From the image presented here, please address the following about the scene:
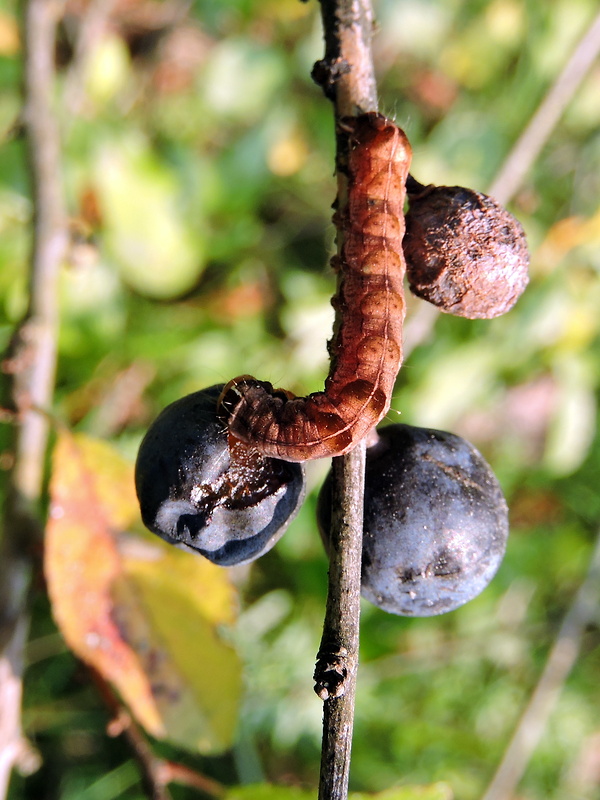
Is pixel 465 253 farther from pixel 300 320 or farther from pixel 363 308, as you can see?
pixel 300 320

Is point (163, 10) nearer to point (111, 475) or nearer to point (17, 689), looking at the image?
point (111, 475)

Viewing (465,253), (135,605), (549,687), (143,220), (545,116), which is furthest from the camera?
(549,687)

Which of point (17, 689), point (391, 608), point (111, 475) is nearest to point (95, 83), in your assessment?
point (111, 475)

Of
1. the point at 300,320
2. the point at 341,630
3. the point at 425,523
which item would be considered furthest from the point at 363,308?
the point at 300,320

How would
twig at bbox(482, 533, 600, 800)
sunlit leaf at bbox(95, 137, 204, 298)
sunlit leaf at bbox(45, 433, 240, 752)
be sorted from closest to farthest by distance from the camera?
sunlit leaf at bbox(45, 433, 240, 752), sunlit leaf at bbox(95, 137, 204, 298), twig at bbox(482, 533, 600, 800)

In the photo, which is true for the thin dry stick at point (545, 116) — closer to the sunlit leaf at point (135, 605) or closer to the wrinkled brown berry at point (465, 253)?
the wrinkled brown berry at point (465, 253)

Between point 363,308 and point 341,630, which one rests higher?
point 363,308

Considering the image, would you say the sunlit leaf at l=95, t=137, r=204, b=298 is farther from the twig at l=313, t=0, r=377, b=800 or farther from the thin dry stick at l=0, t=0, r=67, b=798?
the twig at l=313, t=0, r=377, b=800

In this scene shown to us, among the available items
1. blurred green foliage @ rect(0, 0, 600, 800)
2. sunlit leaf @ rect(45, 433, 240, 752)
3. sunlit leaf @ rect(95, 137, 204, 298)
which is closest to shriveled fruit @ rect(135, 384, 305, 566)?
sunlit leaf @ rect(45, 433, 240, 752)
